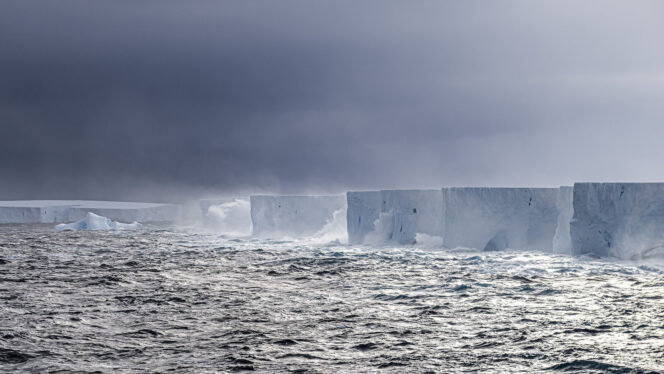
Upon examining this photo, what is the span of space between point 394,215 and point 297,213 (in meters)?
7.24

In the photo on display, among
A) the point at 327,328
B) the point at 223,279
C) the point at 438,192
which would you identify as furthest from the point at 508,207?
the point at 327,328

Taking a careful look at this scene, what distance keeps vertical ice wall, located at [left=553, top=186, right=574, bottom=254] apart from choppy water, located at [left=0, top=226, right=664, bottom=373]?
1052 millimetres

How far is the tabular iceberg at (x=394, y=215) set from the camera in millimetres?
18406

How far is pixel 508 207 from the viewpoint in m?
15.8

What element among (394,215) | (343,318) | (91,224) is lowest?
(91,224)

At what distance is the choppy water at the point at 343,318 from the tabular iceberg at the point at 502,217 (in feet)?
5.14

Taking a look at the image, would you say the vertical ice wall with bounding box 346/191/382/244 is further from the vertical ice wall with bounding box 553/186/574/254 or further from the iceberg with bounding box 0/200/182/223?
the iceberg with bounding box 0/200/182/223

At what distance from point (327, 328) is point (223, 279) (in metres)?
5.44

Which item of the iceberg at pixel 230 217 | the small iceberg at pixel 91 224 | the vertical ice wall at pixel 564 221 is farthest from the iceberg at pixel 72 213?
the vertical ice wall at pixel 564 221

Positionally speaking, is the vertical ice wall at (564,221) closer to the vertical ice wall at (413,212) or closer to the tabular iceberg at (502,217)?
the tabular iceberg at (502,217)

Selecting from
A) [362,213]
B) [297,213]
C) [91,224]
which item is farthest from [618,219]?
[91,224]

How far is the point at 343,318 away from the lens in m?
7.75

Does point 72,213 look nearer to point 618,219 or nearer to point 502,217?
point 502,217

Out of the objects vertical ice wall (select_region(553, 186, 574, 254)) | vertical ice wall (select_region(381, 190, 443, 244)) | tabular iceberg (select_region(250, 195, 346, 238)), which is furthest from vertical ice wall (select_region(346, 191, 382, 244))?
vertical ice wall (select_region(553, 186, 574, 254))
